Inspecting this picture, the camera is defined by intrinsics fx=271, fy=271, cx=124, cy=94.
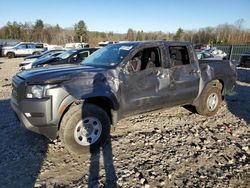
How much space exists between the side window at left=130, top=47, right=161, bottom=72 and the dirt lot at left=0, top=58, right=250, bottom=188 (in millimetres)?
1361

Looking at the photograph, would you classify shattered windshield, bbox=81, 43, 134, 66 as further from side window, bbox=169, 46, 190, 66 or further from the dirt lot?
the dirt lot

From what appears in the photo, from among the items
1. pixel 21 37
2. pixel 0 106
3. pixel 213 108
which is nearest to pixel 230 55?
pixel 213 108

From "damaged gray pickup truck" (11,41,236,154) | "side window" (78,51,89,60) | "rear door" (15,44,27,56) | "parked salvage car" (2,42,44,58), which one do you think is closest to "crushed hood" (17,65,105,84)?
"damaged gray pickup truck" (11,41,236,154)

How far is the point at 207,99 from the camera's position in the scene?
21.3 ft

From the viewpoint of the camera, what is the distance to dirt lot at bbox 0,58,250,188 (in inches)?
147

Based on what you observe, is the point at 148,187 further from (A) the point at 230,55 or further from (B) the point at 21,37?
(B) the point at 21,37

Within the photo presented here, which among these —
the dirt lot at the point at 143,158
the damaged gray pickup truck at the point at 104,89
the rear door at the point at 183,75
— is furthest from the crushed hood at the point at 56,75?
the rear door at the point at 183,75

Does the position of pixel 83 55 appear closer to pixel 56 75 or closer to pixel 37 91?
pixel 56 75

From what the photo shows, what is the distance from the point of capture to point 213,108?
676 cm

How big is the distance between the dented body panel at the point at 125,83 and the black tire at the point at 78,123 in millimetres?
122

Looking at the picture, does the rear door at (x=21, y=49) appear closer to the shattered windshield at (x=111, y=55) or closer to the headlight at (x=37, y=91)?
the shattered windshield at (x=111, y=55)

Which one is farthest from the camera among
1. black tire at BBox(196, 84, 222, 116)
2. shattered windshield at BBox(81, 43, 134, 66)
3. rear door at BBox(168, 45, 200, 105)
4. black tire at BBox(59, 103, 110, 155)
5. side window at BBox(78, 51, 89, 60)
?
side window at BBox(78, 51, 89, 60)

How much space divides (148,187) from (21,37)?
255 ft

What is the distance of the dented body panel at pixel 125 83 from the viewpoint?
420 cm
